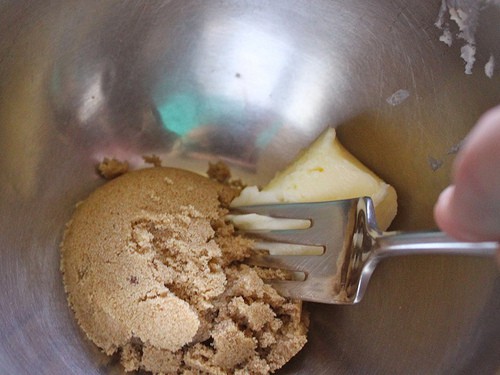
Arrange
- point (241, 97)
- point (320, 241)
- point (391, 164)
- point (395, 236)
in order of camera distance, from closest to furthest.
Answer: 1. point (395, 236)
2. point (320, 241)
3. point (391, 164)
4. point (241, 97)

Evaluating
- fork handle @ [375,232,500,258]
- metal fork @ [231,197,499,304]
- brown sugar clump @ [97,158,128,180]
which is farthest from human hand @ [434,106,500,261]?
brown sugar clump @ [97,158,128,180]

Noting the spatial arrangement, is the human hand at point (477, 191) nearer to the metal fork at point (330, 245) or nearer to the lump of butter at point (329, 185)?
the metal fork at point (330, 245)

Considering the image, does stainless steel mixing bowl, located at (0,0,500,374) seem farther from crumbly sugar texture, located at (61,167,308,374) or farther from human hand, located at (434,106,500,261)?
human hand, located at (434,106,500,261)

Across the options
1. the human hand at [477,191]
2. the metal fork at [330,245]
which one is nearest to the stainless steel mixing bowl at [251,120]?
the metal fork at [330,245]

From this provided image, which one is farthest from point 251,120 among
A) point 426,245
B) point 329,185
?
point 426,245

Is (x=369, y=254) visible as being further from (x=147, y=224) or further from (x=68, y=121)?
(x=68, y=121)

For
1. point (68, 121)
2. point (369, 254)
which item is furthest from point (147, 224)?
point (369, 254)
